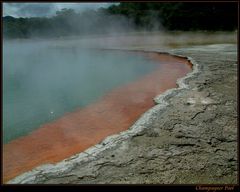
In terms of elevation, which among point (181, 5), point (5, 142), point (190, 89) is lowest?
point (5, 142)

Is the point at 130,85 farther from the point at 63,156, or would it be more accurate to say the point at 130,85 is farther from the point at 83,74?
the point at 63,156

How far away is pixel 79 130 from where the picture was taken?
4383mm

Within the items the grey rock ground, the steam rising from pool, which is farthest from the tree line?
the grey rock ground

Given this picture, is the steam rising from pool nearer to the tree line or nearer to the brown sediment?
the brown sediment

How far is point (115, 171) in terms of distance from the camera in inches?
116

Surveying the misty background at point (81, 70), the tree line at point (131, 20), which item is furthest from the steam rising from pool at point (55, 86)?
the tree line at point (131, 20)

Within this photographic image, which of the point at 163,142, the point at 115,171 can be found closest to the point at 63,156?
the point at 115,171

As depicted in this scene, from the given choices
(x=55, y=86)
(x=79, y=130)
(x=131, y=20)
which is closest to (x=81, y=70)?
(x=55, y=86)

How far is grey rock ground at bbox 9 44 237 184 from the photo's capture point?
9.36 feet

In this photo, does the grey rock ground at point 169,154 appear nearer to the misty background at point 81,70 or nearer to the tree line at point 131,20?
the misty background at point 81,70

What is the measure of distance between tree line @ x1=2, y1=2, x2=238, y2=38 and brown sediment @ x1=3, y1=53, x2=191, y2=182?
16.0 meters

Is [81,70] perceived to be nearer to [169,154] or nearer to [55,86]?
[55,86]

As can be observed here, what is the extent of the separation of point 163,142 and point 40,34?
27979 mm

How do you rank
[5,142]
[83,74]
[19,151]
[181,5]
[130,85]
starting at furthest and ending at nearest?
[181,5], [83,74], [130,85], [5,142], [19,151]
